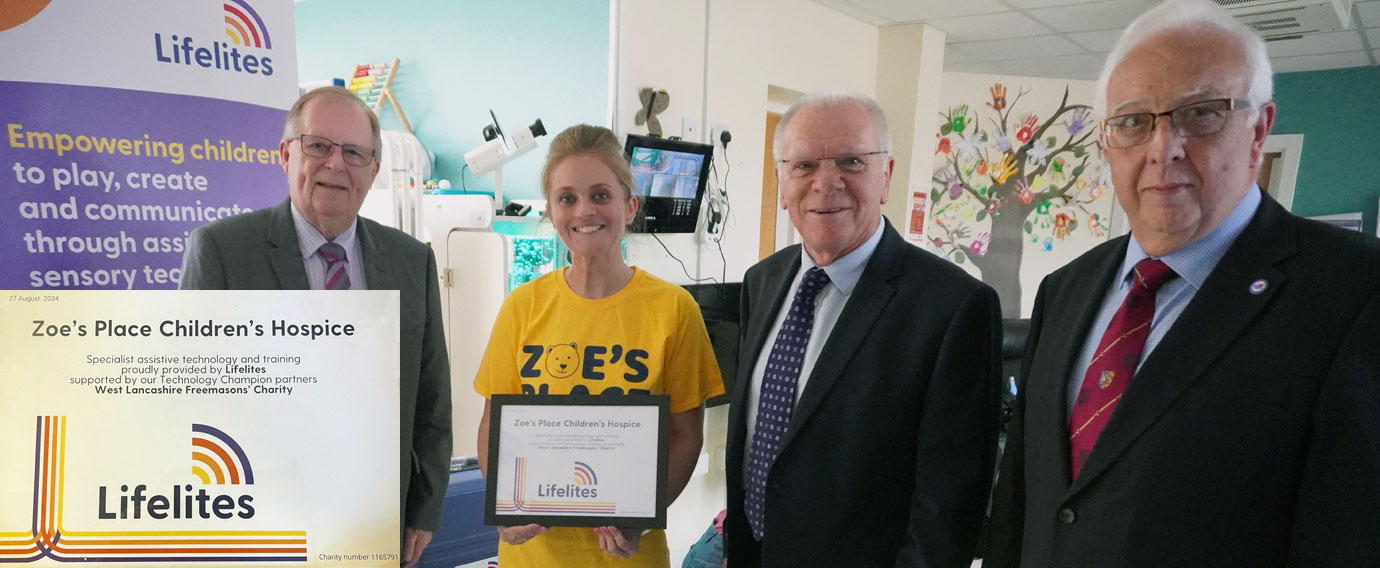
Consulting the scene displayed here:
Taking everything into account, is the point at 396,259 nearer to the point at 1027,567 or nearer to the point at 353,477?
the point at 353,477

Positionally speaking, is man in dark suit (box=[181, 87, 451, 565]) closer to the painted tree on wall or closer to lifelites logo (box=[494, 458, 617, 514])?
lifelites logo (box=[494, 458, 617, 514])

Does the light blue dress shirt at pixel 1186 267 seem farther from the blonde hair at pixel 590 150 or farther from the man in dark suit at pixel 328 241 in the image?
the man in dark suit at pixel 328 241

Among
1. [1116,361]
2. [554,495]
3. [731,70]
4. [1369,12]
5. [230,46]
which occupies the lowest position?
[554,495]

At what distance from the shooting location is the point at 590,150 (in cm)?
146

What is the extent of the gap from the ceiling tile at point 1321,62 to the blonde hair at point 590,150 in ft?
20.3

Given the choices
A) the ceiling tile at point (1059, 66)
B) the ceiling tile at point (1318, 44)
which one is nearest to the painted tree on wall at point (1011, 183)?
the ceiling tile at point (1059, 66)

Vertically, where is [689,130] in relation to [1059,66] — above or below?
below

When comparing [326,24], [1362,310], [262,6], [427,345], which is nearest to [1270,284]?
[1362,310]

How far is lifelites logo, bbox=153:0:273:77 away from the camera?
1.29 meters

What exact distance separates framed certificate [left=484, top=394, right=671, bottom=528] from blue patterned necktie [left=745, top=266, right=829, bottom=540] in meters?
0.21

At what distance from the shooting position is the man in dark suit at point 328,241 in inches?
44.3

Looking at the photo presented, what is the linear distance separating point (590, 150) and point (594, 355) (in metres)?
0.45

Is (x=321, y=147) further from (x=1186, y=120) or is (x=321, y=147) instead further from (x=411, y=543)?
(x=1186, y=120)

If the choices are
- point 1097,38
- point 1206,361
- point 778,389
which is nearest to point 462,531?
point 778,389
